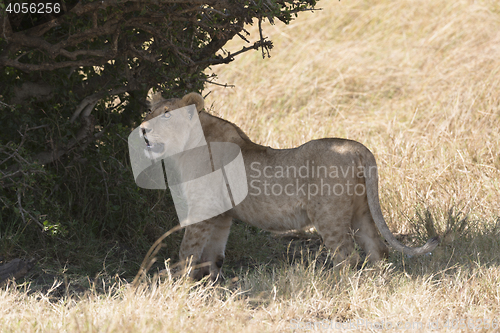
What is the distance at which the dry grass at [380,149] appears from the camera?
3094mm

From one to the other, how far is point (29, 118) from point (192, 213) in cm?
158

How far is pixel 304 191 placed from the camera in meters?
3.65

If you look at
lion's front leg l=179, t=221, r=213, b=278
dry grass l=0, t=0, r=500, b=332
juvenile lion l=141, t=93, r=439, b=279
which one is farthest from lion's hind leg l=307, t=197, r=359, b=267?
lion's front leg l=179, t=221, r=213, b=278

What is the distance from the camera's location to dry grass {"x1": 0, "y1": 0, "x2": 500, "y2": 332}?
3.09 meters

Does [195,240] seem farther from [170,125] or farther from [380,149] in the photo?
[380,149]

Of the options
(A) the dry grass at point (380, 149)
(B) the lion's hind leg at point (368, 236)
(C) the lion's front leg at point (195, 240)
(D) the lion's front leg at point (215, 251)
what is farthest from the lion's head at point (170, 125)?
(B) the lion's hind leg at point (368, 236)

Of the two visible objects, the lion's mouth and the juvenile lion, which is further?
the lion's mouth

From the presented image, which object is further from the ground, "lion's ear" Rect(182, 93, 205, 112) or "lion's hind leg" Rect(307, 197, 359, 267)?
"lion's ear" Rect(182, 93, 205, 112)

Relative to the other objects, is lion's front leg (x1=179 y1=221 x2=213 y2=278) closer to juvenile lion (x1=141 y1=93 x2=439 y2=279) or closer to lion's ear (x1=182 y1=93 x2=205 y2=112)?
juvenile lion (x1=141 y1=93 x2=439 y2=279)

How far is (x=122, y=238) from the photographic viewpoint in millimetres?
4746

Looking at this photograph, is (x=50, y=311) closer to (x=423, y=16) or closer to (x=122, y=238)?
(x=122, y=238)

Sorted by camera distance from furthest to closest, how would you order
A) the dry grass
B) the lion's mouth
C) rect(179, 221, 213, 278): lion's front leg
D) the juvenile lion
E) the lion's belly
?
rect(179, 221, 213, 278): lion's front leg, the lion's mouth, the lion's belly, the juvenile lion, the dry grass

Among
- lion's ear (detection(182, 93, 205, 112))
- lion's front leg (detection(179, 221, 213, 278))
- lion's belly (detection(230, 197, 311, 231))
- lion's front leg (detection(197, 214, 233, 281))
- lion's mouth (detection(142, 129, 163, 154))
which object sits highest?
lion's ear (detection(182, 93, 205, 112))

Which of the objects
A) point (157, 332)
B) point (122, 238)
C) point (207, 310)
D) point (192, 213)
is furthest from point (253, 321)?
point (122, 238)
